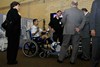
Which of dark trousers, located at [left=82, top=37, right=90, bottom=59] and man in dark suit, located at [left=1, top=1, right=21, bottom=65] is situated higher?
man in dark suit, located at [left=1, top=1, right=21, bottom=65]

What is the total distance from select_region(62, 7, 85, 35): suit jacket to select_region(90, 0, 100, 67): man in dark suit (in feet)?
5.93

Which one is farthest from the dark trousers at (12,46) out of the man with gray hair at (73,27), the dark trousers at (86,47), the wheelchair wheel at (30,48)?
the dark trousers at (86,47)

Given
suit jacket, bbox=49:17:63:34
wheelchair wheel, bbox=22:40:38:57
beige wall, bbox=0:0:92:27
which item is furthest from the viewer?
beige wall, bbox=0:0:92:27

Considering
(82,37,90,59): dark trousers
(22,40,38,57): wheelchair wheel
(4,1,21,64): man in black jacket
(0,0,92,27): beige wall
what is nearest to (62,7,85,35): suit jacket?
(82,37,90,59): dark trousers

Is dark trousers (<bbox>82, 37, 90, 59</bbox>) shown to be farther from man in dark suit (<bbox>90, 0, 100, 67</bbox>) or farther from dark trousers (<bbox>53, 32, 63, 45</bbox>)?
man in dark suit (<bbox>90, 0, 100, 67</bbox>)

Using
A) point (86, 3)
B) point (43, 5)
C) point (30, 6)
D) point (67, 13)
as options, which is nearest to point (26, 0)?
point (30, 6)

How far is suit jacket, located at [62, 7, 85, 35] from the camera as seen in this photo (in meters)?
5.20

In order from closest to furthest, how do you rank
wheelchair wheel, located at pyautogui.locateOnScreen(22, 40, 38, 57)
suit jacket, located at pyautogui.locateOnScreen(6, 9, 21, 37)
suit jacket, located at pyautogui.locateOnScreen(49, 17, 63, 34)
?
suit jacket, located at pyautogui.locateOnScreen(6, 9, 21, 37)
wheelchair wheel, located at pyautogui.locateOnScreen(22, 40, 38, 57)
suit jacket, located at pyautogui.locateOnScreen(49, 17, 63, 34)

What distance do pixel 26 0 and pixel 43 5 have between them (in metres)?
1.17

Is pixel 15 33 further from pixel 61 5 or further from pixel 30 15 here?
pixel 30 15

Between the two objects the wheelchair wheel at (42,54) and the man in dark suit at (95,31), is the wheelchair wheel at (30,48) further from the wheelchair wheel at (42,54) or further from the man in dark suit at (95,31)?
the man in dark suit at (95,31)

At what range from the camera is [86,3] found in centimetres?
866

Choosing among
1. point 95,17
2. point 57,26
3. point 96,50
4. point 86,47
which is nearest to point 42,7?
point 57,26

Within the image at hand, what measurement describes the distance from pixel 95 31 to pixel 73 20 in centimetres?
190
